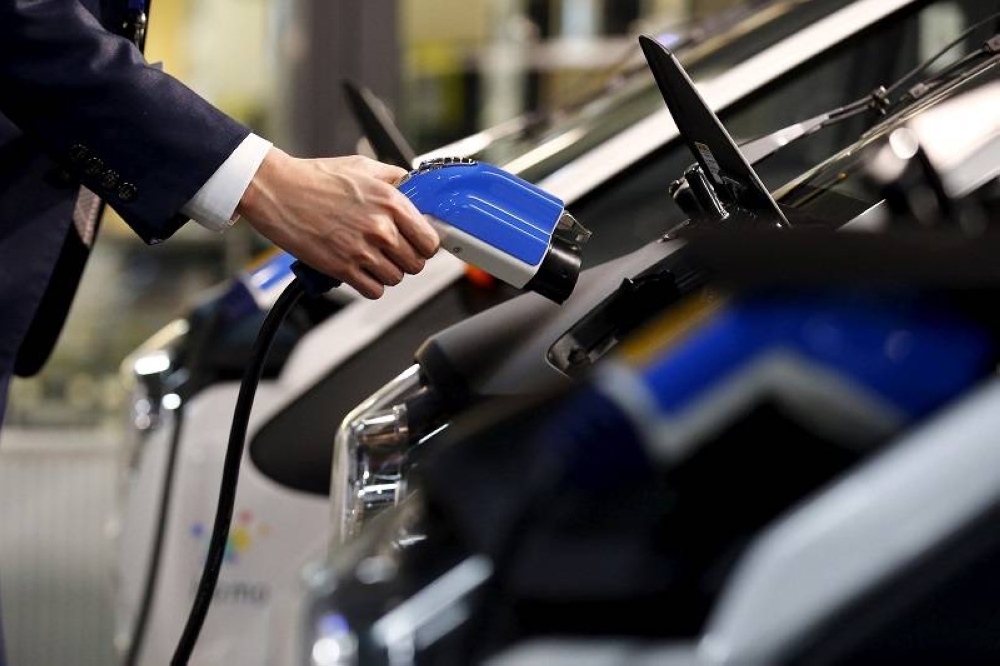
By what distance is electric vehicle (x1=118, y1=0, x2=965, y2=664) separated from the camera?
1.84m

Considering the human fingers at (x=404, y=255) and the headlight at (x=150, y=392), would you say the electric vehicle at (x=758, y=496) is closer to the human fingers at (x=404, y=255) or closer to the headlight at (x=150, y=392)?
the human fingers at (x=404, y=255)

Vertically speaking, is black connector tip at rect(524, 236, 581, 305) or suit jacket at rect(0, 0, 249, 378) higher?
suit jacket at rect(0, 0, 249, 378)

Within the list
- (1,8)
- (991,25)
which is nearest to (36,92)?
(1,8)

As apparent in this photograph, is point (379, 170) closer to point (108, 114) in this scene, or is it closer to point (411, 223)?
point (411, 223)

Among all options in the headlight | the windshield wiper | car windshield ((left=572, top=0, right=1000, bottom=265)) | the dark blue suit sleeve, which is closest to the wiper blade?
the windshield wiper

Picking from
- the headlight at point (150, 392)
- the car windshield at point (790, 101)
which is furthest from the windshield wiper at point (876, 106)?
the headlight at point (150, 392)

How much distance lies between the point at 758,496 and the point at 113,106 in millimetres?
743

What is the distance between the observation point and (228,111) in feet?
15.6

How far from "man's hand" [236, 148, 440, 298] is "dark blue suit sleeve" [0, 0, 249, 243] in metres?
0.05

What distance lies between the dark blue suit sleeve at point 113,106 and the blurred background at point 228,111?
90.8 inches

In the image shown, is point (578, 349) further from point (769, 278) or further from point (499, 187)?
point (769, 278)

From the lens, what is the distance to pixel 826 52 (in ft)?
6.61

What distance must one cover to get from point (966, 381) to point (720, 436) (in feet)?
0.32

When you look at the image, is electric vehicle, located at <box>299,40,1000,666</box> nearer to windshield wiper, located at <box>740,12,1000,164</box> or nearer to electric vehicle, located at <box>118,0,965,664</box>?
windshield wiper, located at <box>740,12,1000,164</box>
